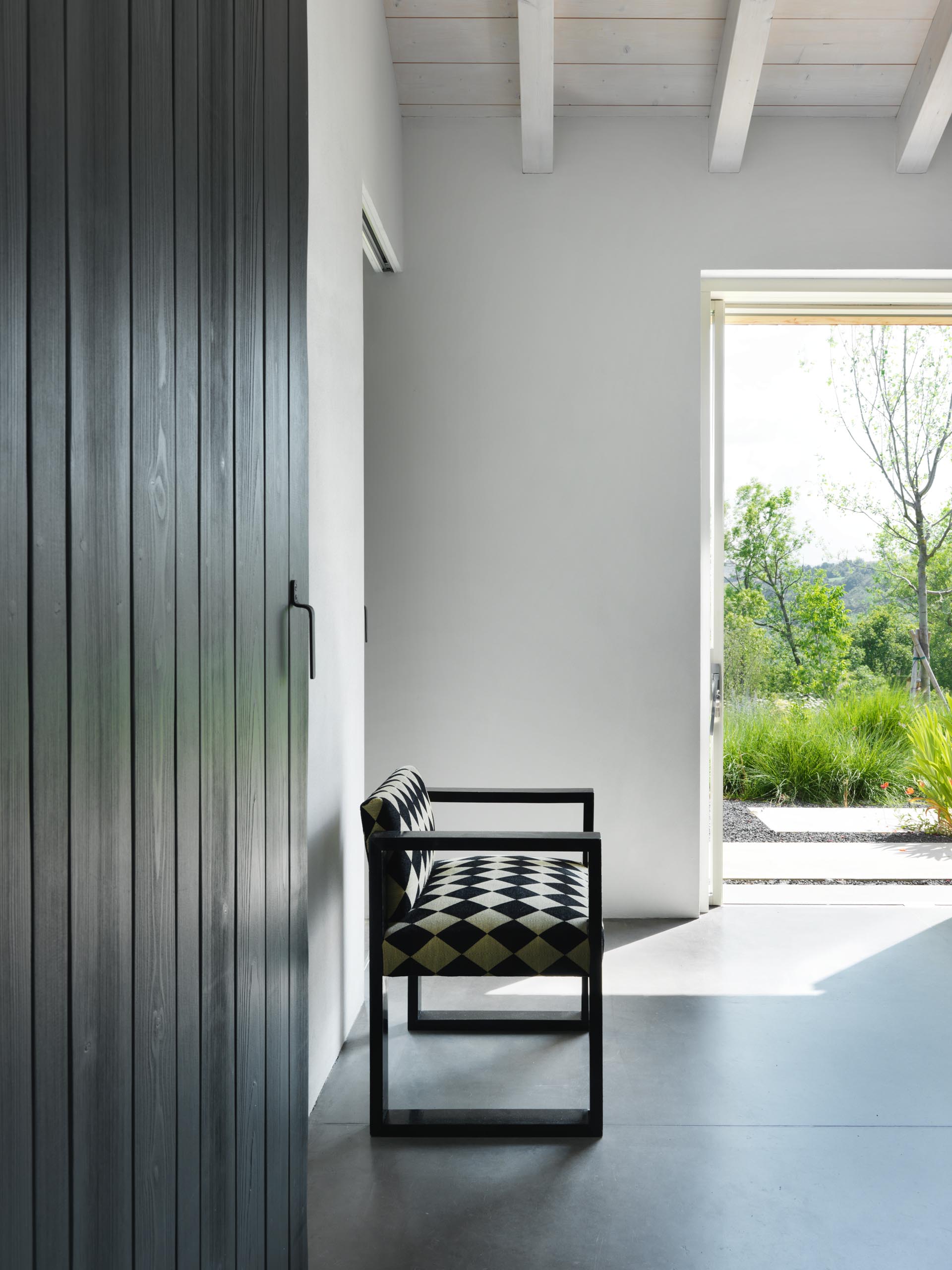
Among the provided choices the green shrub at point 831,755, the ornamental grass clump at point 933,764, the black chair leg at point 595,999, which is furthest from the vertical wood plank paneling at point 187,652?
the ornamental grass clump at point 933,764

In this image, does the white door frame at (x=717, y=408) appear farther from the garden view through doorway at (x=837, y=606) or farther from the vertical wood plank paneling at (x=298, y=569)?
the vertical wood plank paneling at (x=298, y=569)

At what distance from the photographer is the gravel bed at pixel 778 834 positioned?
4.11m

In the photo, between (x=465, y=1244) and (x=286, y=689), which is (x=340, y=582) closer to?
(x=286, y=689)

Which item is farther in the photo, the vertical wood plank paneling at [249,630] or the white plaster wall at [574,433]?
the white plaster wall at [574,433]

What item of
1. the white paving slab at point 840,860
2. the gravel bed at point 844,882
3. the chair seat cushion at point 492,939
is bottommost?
the gravel bed at point 844,882

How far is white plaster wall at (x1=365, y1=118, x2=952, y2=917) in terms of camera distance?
370 centimetres

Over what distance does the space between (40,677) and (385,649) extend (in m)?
2.93

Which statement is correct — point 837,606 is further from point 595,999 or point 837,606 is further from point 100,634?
point 100,634

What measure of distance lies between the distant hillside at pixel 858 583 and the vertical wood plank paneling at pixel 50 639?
3675 mm

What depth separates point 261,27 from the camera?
60.4 inches

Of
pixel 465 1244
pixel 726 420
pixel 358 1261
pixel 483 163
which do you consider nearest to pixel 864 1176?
pixel 465 1244

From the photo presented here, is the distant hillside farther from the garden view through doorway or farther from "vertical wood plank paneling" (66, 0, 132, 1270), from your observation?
"vertical wood plank paneling" (66, 0, 132, 1270)

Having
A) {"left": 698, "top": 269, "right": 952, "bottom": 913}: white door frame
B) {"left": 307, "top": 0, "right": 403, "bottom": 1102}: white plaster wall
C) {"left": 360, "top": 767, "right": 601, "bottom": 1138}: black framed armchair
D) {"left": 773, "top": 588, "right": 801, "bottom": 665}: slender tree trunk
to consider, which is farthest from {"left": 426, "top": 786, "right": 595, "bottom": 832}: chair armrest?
{"left": 773, "top": 588, "right": 801, "bottom": 665}: slender tree trunk

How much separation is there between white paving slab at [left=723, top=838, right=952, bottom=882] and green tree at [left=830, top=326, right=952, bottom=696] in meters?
0.67
